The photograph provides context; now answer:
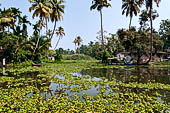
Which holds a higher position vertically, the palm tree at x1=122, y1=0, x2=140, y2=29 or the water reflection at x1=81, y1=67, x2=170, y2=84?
the palm tree at x1=122, y1=0, x2=140, y2=29

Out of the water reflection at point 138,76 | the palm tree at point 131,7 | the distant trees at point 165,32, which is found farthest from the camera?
the distant trees at point 165,32

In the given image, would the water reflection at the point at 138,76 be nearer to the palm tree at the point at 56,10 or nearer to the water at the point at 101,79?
the water at the point at 101,79

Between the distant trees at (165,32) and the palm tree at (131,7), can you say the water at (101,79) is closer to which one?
the palm tree at (131,7)

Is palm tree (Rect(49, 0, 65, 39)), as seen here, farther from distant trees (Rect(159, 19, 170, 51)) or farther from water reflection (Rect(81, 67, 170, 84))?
distant trees (Rect(159, 19, 170, 51))

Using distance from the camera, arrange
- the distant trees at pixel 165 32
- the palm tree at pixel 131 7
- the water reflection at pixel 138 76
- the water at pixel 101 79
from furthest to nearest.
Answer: the distant trees at pixel 165 32 < the palm tree at pixel 131 7 < the water reflection at pixel 138 76 < the water at pixel 101 79

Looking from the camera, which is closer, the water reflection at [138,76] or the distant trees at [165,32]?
the water reflection at [138,76]

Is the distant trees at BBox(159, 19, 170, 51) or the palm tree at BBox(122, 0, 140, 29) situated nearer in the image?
the palm tree at BBox(122, 0, 140, 29)

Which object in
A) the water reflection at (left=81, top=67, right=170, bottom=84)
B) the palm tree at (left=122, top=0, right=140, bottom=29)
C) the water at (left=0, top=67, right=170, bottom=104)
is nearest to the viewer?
the water at (left=0, top=67, right=170, bottom=104)

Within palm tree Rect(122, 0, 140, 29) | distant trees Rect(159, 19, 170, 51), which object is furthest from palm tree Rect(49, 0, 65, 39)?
distant trees Rect(159, 19, 170, 51)

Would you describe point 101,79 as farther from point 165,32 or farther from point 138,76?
point 165,32

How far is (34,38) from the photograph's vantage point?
2648 cm

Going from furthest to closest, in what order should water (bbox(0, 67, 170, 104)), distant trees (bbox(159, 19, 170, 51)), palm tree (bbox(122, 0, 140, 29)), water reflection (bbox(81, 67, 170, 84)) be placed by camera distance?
distant trees (bbox(159, 19, 170, 51)), palm tree (bbox(122, 0, 140, 29)), water reflection (bbox(81, 67, 170, 84)), water (bbox(0, 67, 170, 104))

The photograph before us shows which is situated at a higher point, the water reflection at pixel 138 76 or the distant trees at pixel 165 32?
the distant trees at pixel 165 32

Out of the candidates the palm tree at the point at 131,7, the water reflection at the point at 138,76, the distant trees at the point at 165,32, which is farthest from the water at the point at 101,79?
the distant trees at the point at 165,32
